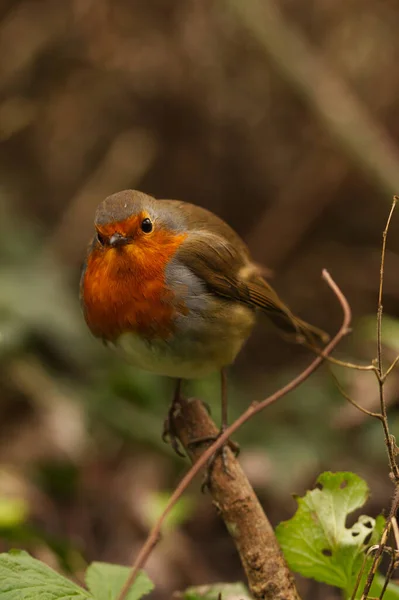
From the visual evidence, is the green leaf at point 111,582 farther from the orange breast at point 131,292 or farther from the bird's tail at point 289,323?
the bird's tail at point 289,323

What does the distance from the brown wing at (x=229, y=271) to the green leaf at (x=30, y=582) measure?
97 cm

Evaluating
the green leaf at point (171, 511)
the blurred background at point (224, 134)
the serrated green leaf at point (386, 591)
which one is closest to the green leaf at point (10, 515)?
the green leaf at point (171, 511)

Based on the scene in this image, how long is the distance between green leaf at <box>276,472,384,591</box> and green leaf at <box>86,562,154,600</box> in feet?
1.14

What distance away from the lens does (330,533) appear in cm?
205

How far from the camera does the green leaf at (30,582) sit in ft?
5.96

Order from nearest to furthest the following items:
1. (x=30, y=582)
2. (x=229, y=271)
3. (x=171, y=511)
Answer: (x=30, y=582) < (x=229, y=271) < (x=171, y=511)

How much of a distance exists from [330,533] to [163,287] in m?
0.83

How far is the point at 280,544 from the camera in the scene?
6.79 ft

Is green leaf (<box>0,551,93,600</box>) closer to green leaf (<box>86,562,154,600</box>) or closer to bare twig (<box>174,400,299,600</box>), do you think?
green leaf (<box>86,562,154,600</box>)

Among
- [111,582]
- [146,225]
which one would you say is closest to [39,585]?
[111,582]

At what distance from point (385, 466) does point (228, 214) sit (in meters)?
2.61

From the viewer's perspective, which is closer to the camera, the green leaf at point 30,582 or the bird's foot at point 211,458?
the green leaf at point 30,582

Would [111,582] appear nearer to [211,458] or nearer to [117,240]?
[211,458]

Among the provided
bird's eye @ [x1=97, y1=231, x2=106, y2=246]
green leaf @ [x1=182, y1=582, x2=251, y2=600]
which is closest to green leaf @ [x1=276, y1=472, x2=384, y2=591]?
green leaf @ [x1=182, y1=582, x2=251, y2=600]
